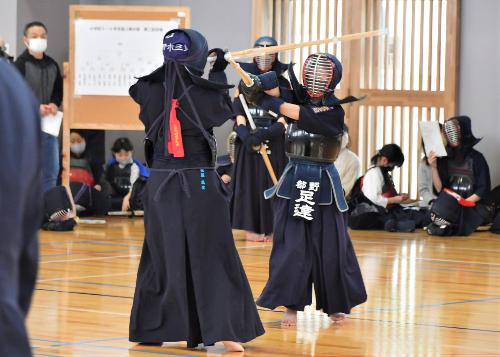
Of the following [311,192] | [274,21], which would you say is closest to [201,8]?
[274,21]

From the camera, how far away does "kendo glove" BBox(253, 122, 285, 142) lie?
8367 millimetres

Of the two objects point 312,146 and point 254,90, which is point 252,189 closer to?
point 312,146

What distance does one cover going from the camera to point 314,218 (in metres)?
4.93

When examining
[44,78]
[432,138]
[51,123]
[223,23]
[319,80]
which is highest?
[223,23]

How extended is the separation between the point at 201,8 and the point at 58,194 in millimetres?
3721

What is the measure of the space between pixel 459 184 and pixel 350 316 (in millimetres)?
5432

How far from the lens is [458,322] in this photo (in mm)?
5039

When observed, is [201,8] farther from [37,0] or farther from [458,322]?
[458,322]

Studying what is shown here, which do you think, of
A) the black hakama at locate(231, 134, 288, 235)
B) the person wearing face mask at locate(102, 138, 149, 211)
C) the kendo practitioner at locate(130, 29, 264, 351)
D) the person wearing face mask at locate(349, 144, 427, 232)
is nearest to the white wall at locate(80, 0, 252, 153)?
the person wearing face mask at locate(102, 138, 149, 211)

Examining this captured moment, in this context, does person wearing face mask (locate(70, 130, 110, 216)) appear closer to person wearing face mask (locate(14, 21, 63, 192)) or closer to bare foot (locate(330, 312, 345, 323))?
person wearing face mask (locate(14, 21, 63, 192))

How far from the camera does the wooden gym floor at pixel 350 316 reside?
14.3 ft

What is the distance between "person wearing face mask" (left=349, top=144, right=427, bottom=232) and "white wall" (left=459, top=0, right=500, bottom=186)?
1070mm

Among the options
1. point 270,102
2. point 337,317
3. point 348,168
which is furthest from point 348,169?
point 270,102

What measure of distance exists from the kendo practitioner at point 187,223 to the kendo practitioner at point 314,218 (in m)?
0.69
